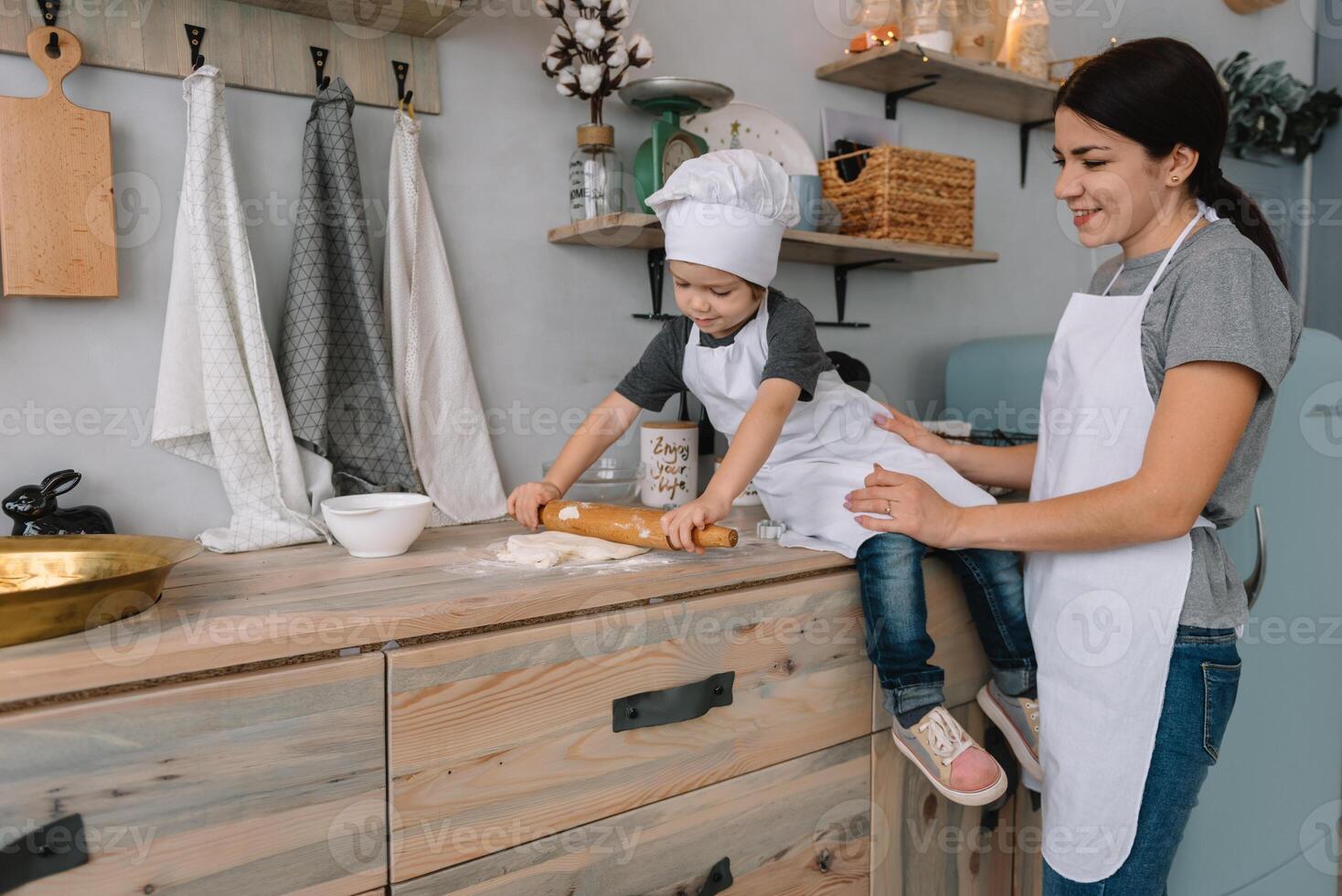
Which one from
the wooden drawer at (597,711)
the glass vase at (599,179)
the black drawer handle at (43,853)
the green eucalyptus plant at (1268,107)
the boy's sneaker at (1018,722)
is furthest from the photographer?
the green eucalyptus plant at (1268,107)

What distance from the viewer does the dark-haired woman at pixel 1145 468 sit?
1003 mm

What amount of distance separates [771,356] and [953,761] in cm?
60

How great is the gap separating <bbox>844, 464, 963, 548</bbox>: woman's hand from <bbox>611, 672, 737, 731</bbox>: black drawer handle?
0.30 m

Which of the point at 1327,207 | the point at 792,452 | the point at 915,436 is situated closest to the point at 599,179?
the point at 792,452

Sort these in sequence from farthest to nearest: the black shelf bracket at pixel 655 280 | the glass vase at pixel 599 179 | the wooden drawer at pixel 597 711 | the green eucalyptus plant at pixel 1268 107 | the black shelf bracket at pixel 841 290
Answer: the green eucalyptus plant at pixel 1268 107, the black shelf bracket at pixel 841 290, the black shelf bracket at pixel 655 280, the glass vase at pixel 599 179, the wooden drawer at pixel 597 711

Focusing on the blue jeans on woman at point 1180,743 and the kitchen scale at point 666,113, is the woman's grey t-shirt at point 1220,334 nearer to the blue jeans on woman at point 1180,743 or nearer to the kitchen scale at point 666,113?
the blue jeans on woman at point 1180,743

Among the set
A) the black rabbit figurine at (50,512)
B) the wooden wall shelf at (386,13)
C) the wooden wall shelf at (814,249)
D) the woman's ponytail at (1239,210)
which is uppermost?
the wooden wall shelf at (386,13)

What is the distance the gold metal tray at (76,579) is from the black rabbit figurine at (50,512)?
0.41 feet

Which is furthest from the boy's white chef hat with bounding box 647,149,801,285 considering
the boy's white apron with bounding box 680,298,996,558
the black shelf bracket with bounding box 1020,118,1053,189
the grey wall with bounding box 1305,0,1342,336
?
the grey wall with bounding box 1305,0,1342,336

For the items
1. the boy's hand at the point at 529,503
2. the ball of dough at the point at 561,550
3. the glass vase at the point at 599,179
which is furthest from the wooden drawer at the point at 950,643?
the glass vase at the point at 599,179

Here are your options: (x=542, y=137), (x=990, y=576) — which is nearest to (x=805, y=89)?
(x=542, y=137)

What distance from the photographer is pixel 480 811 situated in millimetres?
989

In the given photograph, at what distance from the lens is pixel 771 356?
1.29 m

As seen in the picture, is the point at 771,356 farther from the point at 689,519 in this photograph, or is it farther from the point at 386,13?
the point at 386,13
